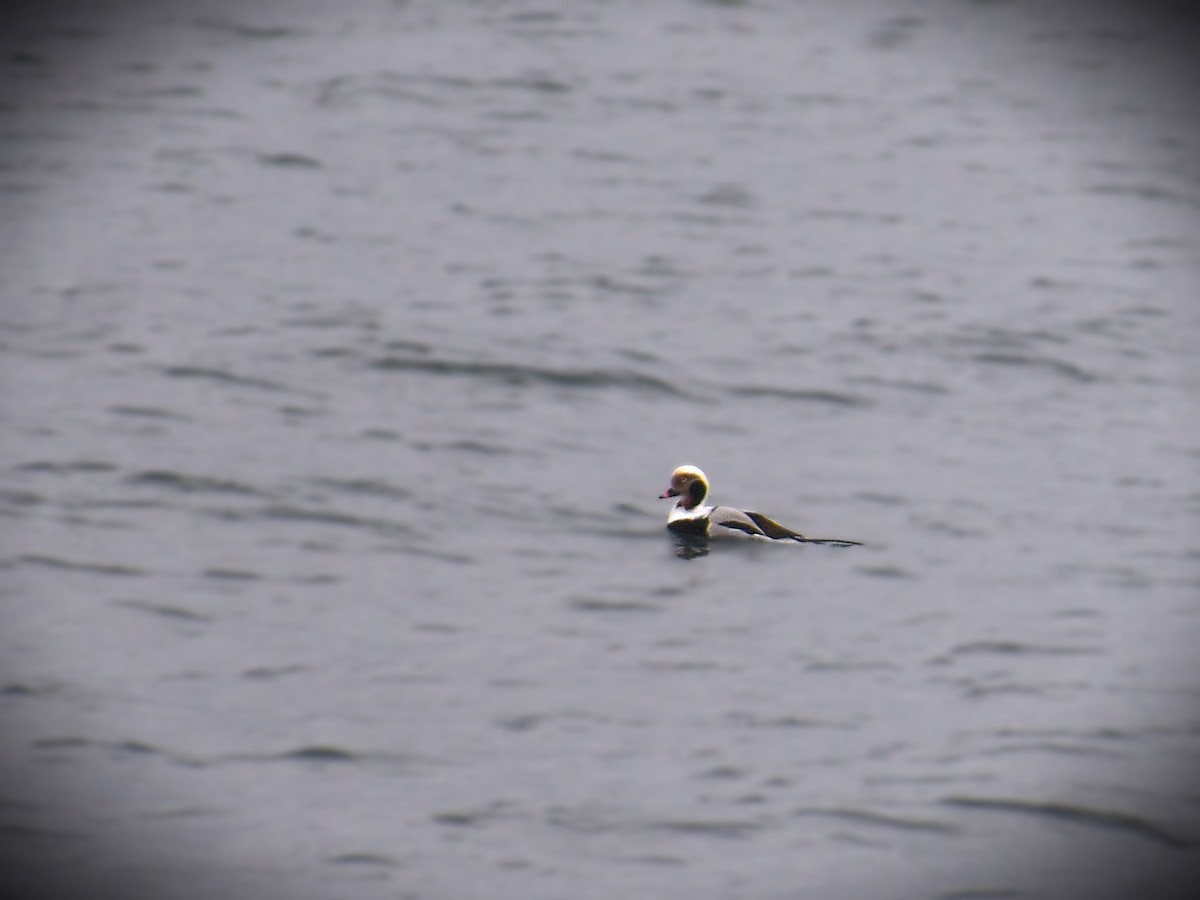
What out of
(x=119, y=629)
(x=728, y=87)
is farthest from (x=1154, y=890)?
(x=728, y=87)

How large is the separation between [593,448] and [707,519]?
1.47 meters

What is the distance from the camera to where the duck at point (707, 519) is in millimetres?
11773

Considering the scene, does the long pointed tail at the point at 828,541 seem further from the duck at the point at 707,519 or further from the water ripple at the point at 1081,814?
the water ripple at the point at 1081,814

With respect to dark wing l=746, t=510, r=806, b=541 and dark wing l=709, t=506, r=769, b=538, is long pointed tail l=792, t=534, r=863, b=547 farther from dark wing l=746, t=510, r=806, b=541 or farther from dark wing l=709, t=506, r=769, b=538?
dark wing l=709, t=506, r=769, b=538

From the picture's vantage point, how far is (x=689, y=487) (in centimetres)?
1200

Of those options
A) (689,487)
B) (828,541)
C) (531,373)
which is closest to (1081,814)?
(828,541)

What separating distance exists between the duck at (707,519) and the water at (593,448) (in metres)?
0.15

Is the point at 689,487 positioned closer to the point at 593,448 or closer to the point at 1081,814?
the point at 593,448

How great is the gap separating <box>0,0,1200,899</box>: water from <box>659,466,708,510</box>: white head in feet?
1.10

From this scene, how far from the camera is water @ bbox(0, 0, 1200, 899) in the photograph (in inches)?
331

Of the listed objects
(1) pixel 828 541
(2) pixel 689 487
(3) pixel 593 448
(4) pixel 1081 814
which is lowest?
(4) pixel 1081 814

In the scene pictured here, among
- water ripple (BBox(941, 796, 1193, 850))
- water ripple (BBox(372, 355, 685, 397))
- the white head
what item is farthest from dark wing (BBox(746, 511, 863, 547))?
water ripple (BBox(941, 796, 1193, 850))

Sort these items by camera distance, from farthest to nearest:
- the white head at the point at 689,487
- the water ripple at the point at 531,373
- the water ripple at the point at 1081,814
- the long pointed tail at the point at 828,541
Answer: the water ripple at the point at 531,373 < the white head at the point at 689,487 < the long pointed tail at the point at 828,541 < the water ripple at the point at 1081,814

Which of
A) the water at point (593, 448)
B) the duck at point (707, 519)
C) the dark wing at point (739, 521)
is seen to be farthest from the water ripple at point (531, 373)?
the dark wing at point (739, 521)
